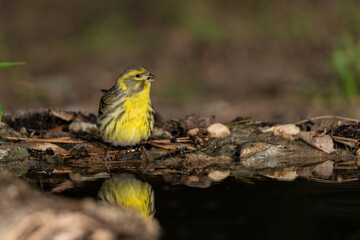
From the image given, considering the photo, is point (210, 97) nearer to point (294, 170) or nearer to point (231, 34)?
point (231, 34)

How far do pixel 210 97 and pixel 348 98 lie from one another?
136 inches

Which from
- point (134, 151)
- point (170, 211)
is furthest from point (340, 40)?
point (170, 211)

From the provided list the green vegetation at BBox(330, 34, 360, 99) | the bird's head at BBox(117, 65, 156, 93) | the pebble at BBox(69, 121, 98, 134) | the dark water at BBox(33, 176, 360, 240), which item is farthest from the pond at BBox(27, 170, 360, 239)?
the green vegetation at BBox(330, 34, 360, 99)

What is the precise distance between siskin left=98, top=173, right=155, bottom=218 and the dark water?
0.21ft

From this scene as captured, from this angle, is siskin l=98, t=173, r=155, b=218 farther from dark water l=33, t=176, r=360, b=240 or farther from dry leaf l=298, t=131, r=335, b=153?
dry leaf l=298, t=131, r=335, b=153

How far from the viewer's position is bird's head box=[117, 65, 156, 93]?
6773 mm

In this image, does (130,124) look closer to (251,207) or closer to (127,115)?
(127,115)

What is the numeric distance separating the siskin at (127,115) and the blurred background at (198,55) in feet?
12.2

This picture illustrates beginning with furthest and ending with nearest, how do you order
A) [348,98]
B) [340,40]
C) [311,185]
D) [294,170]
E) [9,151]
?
[340,40], [348,98], [9,151], [294,170], [311,185]

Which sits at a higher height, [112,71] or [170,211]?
[112,71]

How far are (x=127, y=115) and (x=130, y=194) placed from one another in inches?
82.7

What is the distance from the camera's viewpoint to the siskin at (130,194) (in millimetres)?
4059

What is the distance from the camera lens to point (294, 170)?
560 cm

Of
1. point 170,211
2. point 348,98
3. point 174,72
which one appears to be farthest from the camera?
point 174,72
